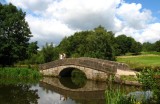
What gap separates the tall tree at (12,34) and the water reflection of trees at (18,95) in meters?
11.0

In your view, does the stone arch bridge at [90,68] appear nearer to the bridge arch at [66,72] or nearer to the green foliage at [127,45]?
the bridge arch at [66,72]

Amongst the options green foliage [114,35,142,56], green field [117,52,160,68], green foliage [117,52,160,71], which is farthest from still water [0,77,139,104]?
green foliage [114,35,142,56]

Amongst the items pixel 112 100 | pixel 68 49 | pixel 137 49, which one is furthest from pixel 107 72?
pixel 137 49

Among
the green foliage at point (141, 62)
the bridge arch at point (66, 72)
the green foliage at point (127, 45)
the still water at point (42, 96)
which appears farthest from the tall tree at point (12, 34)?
the green foliage at point (127, 45)

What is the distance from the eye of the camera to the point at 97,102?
16.7 meters

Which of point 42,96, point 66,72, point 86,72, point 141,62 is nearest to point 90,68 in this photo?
point 86,72

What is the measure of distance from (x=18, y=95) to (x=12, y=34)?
16251 mm

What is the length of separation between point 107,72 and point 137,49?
57.7 meters

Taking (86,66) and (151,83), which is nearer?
(151,83)

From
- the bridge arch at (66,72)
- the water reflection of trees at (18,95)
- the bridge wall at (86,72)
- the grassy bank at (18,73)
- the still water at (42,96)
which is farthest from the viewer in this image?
the bridge arch at (66,72)

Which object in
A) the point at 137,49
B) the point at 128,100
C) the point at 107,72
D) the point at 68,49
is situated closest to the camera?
the point at 128,100

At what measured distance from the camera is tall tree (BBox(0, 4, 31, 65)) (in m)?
34.3

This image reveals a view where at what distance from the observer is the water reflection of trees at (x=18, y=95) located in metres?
17.6

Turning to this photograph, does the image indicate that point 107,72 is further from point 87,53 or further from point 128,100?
point 128,100
